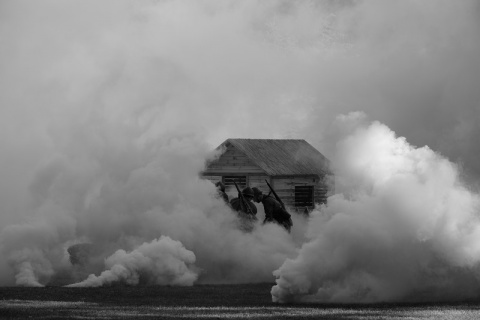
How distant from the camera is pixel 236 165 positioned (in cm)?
7956

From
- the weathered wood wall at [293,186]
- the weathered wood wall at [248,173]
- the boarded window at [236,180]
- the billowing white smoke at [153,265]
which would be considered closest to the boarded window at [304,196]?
the weathered wood wall at [293,186]

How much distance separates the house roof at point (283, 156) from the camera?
80.0 m

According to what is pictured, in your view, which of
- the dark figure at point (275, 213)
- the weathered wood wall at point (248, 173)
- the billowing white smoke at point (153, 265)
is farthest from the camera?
the weathered wood wall at point (248, 173)

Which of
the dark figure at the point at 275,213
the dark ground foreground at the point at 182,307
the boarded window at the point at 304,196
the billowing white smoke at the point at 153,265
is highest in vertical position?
the boarded window at the point at 304,196

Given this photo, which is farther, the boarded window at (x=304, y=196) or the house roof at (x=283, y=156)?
the boarded window at (x=304, y=196)

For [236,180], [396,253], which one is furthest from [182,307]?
[236,180]

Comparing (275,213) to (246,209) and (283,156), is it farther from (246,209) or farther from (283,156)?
(283,156)

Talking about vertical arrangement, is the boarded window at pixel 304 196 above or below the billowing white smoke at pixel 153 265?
above

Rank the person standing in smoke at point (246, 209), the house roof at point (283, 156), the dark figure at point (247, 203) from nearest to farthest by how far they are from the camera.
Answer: the person standing in smoke at point (246, 209), the dark figure at point (247, 203), the house roof at point (283, 156)

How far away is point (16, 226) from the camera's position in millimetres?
55188

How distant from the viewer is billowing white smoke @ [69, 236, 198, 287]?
52969 mm

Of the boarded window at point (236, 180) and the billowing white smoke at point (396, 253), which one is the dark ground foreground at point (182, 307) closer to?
the billowing white smoke at point (396, 253)

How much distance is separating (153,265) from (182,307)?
12659 millimetres

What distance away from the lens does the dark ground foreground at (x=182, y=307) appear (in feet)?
127
